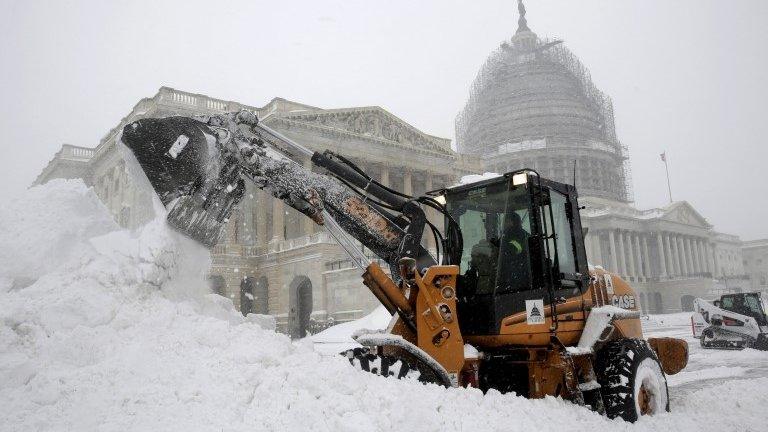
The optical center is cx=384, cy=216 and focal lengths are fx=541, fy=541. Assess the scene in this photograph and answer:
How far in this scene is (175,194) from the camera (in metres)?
5.39

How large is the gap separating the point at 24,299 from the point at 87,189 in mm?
2388

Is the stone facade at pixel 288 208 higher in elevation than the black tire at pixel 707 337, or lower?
higher

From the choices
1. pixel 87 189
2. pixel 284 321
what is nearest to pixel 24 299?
pixel 87 189

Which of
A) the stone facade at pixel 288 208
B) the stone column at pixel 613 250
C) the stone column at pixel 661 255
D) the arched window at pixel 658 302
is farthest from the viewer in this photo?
the stone column at pixel 661 255

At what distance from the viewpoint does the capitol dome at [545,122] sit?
279 ft

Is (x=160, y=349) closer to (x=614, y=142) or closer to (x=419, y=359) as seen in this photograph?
(x=419, y=359)

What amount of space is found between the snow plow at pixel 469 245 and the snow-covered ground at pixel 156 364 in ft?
1.29

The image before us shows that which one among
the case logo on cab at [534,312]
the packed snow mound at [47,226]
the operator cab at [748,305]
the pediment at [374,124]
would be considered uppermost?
the pediment at [374,124]

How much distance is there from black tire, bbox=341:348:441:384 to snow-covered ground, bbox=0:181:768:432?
0.51 ft

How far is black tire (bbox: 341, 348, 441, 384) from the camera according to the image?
13.3 ft

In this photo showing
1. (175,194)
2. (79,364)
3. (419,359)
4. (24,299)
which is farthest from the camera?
(175,194)

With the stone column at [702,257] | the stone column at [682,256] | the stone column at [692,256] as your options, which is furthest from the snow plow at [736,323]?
the stone column at [702,257]

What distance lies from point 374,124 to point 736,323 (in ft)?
99.9

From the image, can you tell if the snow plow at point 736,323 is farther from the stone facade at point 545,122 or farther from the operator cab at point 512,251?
the stone facade at point 545,122
